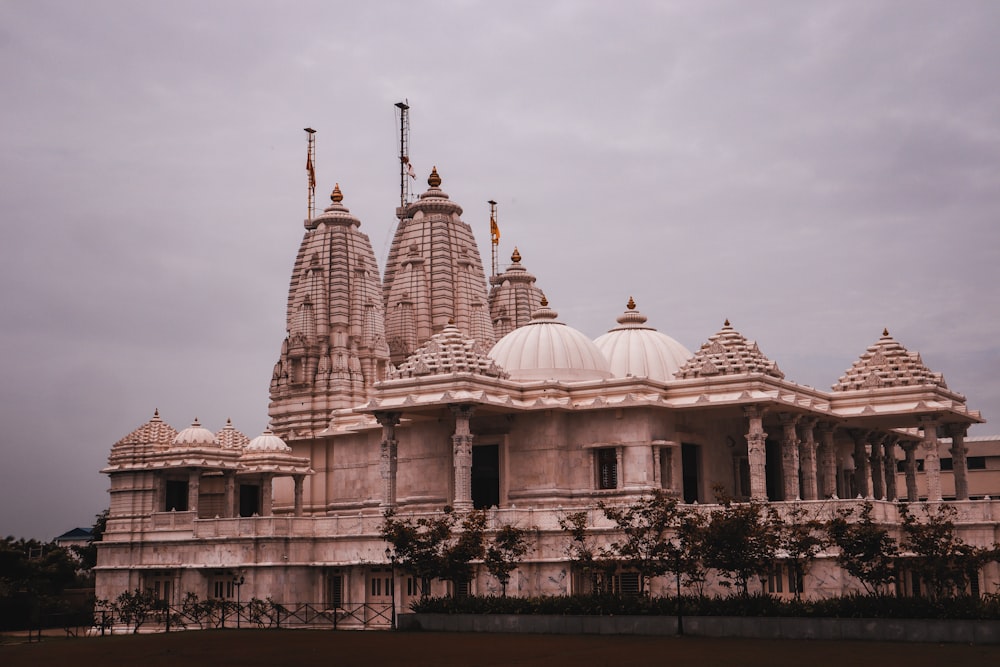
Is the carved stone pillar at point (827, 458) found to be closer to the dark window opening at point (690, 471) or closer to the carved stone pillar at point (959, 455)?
the carved stone pillar at point (959, 455)

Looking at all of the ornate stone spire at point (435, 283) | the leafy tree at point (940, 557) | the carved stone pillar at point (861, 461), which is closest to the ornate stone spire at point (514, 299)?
the ornate stone spire at point (435, 283)

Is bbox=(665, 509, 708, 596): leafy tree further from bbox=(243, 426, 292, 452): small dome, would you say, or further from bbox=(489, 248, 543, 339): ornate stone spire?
bbox=(489, 248, 543, 339): ornate stone spire

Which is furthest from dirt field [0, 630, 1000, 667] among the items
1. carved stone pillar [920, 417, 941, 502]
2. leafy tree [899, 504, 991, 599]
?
carved stone pillar [920, 417, 941, 502]

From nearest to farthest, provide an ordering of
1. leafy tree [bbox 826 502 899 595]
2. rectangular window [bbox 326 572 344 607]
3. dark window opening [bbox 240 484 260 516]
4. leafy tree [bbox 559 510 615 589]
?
leafy tree [bbox 826 502 899 595] < leafy tree [bbox 559 510 615 589] < rectangular window [bbox 326 572 344 607] < dark window opening [bbox 240 484 260 516]

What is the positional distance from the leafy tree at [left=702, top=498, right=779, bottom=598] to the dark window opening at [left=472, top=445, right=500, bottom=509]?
595 inches

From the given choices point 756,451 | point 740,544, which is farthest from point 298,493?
point 740,544

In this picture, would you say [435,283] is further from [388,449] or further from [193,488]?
[388,449]

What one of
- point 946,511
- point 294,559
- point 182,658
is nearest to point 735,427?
point 946,511

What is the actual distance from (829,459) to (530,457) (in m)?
13.7

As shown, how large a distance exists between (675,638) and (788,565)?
23.0 feet

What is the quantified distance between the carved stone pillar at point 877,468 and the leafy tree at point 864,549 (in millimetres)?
24864

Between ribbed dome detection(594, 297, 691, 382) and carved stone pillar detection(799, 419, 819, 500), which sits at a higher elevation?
ribbed dome detection(594, 297, 691, 382)

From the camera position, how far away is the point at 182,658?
107 ft

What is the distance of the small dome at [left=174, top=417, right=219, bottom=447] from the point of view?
5922cm
